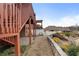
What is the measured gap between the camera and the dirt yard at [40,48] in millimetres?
2486

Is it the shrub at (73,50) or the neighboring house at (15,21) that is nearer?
the neighboring house at (15,21)

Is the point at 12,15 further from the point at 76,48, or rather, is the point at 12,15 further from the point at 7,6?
the point at 76,48

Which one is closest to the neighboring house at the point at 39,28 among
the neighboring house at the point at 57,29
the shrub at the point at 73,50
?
the neighboring house at the point at 57,29

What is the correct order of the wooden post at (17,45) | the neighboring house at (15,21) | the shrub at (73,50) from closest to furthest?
the neighboring house at (15,21)
the shrub at (73,50)
the wooden post at (17,45)

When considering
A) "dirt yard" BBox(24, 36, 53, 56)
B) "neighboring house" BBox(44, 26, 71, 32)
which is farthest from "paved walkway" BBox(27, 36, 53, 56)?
"neighboring house" BBox(44, 26, 71, 32)

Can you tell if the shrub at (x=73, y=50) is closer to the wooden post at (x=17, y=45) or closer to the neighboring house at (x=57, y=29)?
the neighboring house at (x=57, y=29)

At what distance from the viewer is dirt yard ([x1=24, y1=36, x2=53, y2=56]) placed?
8.16ft

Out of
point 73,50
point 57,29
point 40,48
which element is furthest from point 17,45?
point 73,50

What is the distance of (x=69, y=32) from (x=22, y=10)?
55 centimetres

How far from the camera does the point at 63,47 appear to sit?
247 cm

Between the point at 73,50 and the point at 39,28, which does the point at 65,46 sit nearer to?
the point at 73,50

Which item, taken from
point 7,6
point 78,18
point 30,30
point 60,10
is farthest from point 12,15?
point 78,18

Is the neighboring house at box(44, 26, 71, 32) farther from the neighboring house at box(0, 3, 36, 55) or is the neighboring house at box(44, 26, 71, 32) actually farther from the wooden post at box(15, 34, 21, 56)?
the wooden post at box(15, 34, 21, 56)

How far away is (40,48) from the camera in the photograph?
99.7 inches
